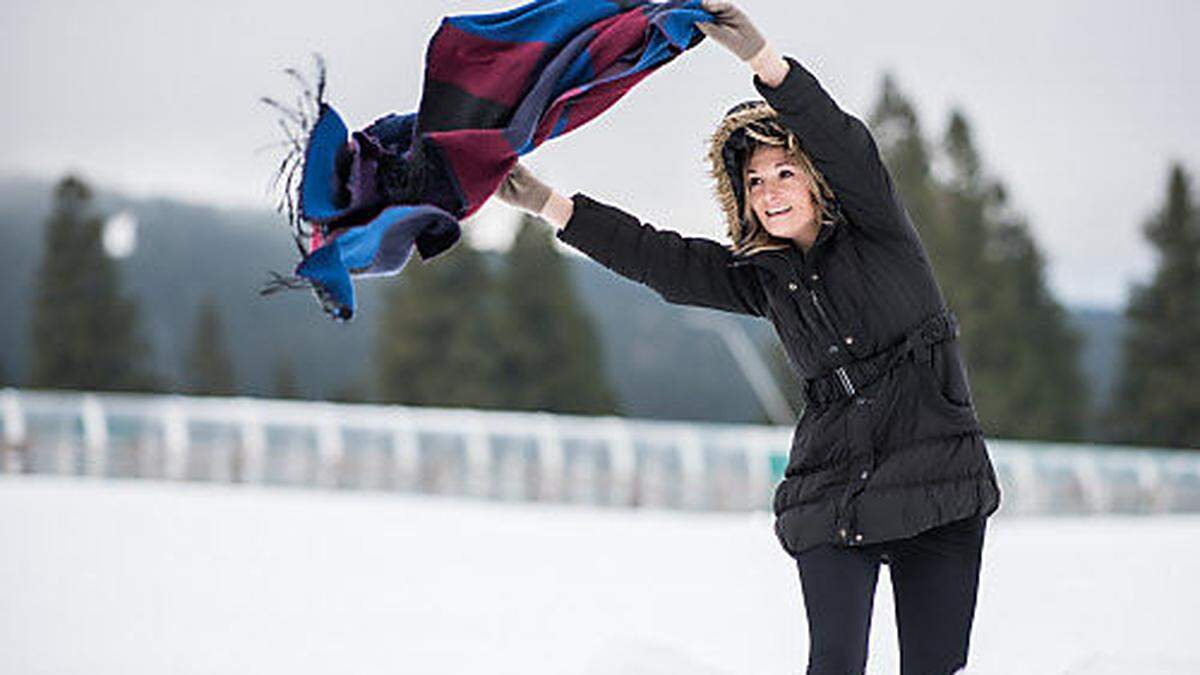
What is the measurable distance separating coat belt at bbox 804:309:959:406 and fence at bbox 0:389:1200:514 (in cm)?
1416

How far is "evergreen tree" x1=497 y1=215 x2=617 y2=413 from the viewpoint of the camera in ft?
135

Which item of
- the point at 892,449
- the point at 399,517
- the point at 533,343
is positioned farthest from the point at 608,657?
the point at 533,343

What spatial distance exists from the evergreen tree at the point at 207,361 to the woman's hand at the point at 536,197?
47217mm

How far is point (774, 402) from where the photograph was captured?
3547 centimetres

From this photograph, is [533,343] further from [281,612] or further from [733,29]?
[733,29]

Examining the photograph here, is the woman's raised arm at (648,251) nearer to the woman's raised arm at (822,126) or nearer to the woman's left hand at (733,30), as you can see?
the woman's raised arm at (822,126)

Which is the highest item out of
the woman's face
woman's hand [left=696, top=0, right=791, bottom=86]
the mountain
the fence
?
woman's hand [left=696, top=0, right=791, bottom=86]

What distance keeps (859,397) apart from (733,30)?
0.79m

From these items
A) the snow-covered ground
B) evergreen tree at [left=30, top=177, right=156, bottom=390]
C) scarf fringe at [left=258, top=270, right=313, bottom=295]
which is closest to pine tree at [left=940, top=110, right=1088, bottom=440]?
evergreen tree at [left=30, top=177, right=156, bottom=390]

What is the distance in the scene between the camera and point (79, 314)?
142ft

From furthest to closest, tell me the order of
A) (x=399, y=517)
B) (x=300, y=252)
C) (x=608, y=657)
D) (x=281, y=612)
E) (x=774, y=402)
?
(x=774, y=402)
(x=399, y=517)
(x=281, y=612)
(x=608, y=657)
(x=300, y=252)

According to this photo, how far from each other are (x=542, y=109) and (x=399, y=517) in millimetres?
8003

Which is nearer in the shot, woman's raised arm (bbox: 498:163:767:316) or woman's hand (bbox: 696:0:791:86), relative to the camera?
woman's hand (bbox: 696:0:791:86)

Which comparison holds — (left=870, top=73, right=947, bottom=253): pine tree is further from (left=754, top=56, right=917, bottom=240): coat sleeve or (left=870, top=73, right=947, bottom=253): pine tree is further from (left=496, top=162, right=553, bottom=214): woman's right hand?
(left=754, top=56, right=917, bottom=240): coat sleeve
